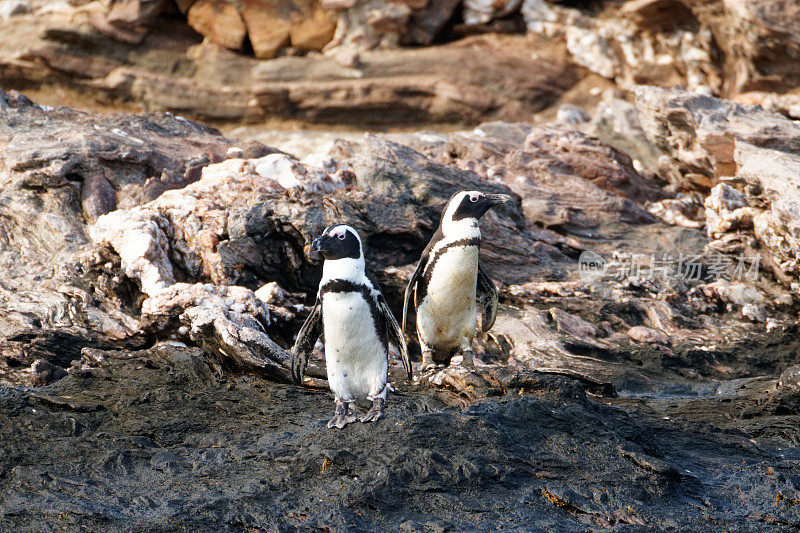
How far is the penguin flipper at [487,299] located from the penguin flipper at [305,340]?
1729 mm

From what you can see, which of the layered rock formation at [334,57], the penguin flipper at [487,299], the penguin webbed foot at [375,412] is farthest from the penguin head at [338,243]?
the layered rock formation at [334,57]

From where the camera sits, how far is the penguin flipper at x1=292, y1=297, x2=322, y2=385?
5.36 m

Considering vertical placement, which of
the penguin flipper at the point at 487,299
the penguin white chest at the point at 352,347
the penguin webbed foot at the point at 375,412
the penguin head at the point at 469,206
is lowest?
the penguin flipper at the point at 487,299

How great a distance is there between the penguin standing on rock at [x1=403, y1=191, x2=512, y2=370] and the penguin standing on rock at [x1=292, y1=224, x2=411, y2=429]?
1.19 metres

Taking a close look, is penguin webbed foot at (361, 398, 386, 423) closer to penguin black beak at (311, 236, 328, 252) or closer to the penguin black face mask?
penguin black beak at (311, 236, 328, 252)

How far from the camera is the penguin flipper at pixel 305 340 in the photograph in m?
5.36

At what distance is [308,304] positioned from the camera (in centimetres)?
727

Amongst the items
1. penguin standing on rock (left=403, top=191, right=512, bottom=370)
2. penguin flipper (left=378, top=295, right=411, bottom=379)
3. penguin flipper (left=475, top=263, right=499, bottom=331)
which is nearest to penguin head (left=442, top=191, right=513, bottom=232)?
Result: penguin standing on rock (left=403, top=191, right=512, bottom=370)

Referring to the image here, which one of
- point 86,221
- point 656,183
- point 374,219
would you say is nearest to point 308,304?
point 374,219

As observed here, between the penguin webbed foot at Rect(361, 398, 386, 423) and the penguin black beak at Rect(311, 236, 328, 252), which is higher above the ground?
the penguin black beak at Rect(311, 236, 328, 252)

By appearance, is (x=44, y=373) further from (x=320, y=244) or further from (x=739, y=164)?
(x=739, y=164)

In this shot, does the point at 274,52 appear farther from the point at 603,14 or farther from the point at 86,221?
the point at 86,221

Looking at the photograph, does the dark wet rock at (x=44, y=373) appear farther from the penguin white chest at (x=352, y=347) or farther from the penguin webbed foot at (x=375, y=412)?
the penguin webbed foot at (x=375, y=412)

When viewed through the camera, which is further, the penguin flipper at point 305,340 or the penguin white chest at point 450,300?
the penguin white chest at point 450,300
